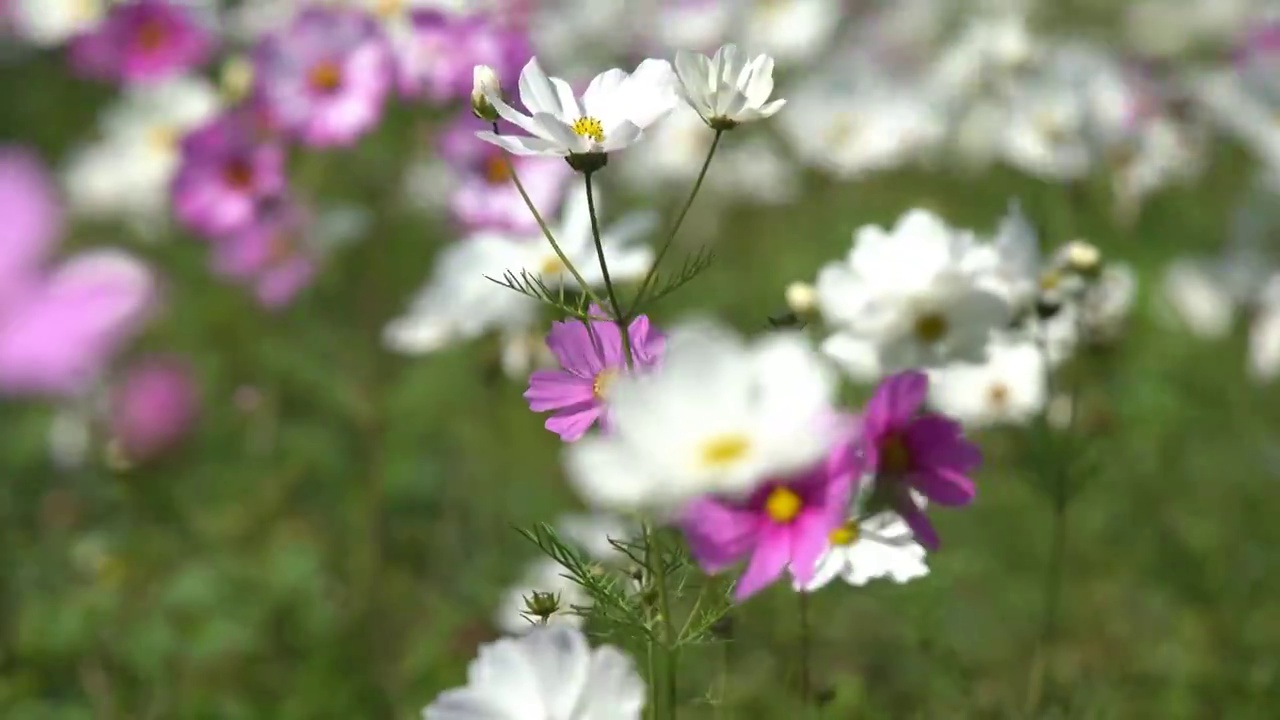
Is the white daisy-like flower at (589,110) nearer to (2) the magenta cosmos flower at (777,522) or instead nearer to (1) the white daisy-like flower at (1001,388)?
(2) the magenta cosmos flower at (777,522)

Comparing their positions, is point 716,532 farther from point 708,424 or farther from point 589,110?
point 589,110

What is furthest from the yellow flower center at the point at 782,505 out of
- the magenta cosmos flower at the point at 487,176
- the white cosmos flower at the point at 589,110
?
the magenta cosmos flower at the point at 487,176

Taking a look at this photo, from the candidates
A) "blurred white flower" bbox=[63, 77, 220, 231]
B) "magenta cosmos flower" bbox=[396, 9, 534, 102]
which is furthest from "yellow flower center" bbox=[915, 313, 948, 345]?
"blurred white flower" bbox=[63, 77, 220, 231]

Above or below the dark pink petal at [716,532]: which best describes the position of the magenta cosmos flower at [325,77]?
above

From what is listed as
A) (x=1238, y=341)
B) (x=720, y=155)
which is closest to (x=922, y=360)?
(x=1238, y=341)

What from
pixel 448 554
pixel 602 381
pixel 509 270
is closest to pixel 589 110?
pixel 602 381

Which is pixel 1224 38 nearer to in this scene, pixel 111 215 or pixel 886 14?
pixel 886 14
